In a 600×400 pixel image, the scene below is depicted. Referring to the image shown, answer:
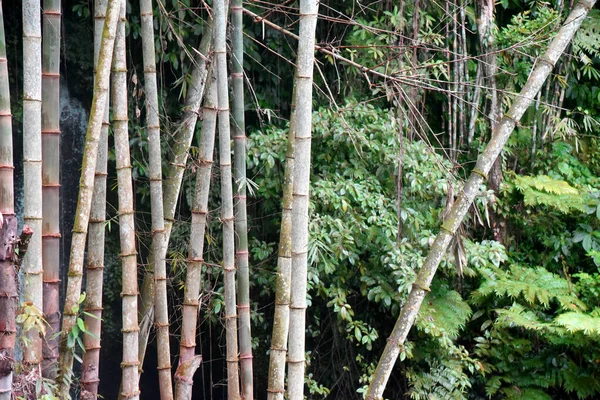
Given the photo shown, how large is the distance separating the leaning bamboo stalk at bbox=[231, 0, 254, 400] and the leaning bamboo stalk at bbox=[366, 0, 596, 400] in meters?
0.55

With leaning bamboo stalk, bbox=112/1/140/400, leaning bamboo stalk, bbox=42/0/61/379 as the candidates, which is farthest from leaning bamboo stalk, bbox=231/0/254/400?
leaning bamboo stalk, bbox=42/0/61/379

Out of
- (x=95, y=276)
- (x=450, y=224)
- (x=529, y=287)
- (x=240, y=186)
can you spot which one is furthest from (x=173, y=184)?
(x=529, y=287)

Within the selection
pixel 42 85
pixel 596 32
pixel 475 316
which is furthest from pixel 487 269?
pixel 42 85

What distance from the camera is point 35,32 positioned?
2.59m

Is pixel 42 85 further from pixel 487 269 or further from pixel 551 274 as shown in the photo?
pixel 551 274

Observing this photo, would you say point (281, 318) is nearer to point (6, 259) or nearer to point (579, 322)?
point (6, 259)

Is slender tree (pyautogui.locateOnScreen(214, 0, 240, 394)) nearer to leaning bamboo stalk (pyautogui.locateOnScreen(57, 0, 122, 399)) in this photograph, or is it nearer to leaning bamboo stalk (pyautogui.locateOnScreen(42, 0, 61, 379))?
leaning bamboo stalk (pyautogui.locateOnScreen(57, 0, 122, 399))

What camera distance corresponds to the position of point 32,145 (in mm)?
2596

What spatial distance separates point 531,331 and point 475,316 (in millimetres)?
395

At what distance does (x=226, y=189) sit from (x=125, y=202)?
1.32ft

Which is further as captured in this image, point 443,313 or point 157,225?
point 443,313

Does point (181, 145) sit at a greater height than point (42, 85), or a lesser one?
lesser

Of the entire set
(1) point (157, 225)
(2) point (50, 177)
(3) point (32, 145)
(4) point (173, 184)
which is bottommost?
(1) point (157, 225)

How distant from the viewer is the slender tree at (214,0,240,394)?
2850mm
